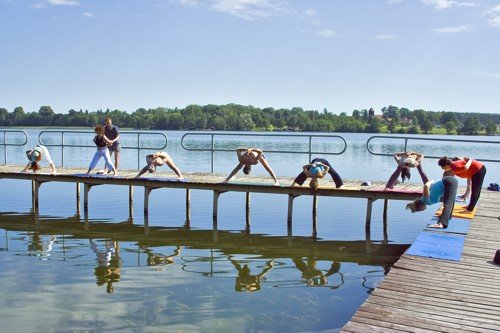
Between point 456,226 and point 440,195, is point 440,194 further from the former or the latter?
point 456,226

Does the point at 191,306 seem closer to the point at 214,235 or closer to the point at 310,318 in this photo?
the point at 310,318

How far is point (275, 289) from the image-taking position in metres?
10.2

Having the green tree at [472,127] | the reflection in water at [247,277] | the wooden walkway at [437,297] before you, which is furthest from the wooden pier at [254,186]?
the green tree at [472,127]

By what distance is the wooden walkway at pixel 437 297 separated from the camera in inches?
215

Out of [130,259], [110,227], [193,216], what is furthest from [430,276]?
[193,216]

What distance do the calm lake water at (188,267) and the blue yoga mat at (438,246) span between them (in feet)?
4.68

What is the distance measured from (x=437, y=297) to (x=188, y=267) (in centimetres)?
634

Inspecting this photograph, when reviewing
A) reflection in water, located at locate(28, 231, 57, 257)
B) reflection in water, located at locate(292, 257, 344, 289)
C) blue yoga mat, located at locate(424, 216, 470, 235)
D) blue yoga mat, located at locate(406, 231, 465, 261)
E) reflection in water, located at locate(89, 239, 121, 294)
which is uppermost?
blue yoga mat, located at locate(424, 216, 470, 235)

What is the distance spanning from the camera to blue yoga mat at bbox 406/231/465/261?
800 cm

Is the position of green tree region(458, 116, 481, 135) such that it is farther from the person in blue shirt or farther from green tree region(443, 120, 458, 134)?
the person in blue shirt

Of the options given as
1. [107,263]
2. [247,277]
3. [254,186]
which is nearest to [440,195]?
[247,277]

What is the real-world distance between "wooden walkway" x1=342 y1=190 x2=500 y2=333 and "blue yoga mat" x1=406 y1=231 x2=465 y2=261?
0.12 metres

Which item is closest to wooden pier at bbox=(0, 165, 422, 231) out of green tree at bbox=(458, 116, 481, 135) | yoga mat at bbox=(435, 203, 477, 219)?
yoga mat at bbox=(435, 203, 477, 219)

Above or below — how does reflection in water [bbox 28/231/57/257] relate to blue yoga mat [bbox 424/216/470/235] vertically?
below
